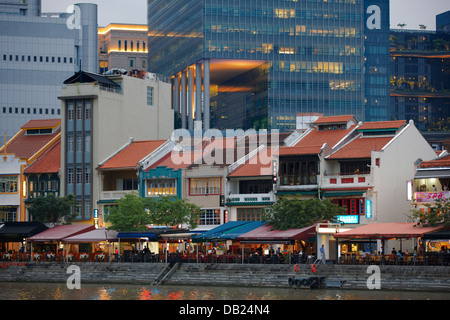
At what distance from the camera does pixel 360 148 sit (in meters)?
91.7

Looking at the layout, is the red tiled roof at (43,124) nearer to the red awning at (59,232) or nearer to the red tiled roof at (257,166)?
the red awning at (59,232)

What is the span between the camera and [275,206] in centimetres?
8638

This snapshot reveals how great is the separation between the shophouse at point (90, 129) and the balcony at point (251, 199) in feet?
56.1

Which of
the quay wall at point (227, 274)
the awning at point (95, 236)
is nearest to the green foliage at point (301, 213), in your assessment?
the quay wall at point (227, 274)

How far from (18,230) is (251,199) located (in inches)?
993

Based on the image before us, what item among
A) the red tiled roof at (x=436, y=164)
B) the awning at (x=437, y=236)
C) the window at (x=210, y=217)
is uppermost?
the red tiled roof at (x=436, y=164)

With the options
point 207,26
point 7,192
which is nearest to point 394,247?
point 7,192

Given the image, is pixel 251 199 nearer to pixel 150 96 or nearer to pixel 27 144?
pixel 150 96

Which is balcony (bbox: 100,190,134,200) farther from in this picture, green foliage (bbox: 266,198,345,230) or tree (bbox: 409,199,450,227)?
tree (bbox: 409,199,450,227)

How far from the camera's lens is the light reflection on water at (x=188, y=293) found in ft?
227

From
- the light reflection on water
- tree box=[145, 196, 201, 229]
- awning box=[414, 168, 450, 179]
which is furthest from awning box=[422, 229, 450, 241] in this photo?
tree box=[145, 196, 201, 229]

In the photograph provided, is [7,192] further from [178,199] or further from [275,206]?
[275,206]

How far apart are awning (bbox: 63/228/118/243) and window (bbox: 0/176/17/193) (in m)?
18.7
